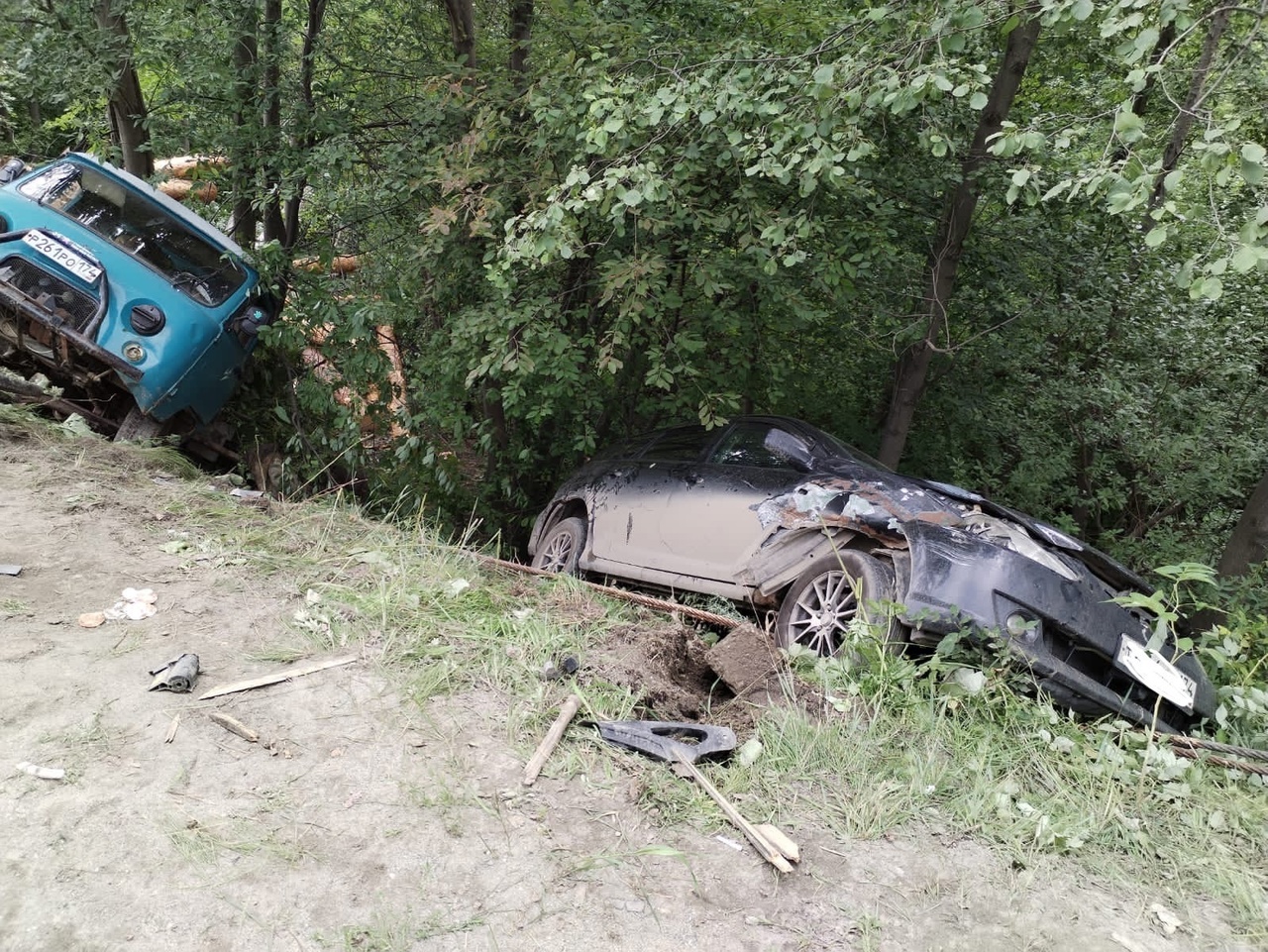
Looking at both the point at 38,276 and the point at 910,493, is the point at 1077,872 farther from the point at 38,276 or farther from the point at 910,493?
the point at 38,276

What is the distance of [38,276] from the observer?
640 cm

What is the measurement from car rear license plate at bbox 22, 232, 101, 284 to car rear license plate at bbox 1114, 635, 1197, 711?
23.1 feet

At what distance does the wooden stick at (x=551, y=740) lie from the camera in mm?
3088

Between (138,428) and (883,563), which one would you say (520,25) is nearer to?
(138,428)

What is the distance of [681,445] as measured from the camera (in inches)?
257

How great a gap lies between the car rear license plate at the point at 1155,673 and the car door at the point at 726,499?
1890 mm

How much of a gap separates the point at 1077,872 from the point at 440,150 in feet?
21.7

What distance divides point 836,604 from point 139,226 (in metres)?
6.46

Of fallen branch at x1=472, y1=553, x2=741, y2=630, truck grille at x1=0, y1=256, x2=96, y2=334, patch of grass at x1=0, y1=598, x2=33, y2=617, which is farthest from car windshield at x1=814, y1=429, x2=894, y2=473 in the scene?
truck grille at x1=0, y1=256, x2=96, y2=334

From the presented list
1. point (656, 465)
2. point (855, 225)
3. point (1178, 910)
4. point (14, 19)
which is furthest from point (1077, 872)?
point (14, 19)

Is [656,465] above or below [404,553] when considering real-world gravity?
above

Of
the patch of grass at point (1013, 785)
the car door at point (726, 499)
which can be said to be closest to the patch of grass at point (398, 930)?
the patch of grass at point (1013, 785)

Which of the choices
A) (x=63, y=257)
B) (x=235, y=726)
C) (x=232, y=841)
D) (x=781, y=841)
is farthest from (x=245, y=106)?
(x=781, y=841)

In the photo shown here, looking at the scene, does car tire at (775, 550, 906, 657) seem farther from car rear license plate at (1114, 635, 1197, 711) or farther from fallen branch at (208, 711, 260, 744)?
fallen branch at (208, 711, 260, 744)
